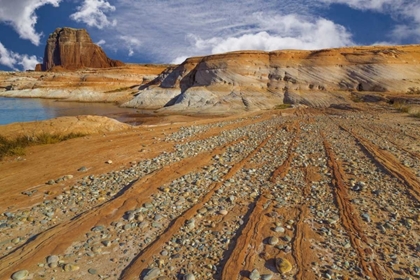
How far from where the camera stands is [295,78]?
47156mm

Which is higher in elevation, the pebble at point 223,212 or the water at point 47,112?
the pebble at point 223,212

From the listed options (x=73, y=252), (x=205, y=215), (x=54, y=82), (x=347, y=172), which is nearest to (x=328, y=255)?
(x=205, y=215)

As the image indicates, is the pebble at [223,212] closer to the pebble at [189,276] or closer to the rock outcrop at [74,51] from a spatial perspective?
the pebble at [189,276]

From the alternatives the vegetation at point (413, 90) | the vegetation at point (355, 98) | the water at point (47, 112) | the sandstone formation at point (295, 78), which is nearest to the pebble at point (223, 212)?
the water at point (47, 112)

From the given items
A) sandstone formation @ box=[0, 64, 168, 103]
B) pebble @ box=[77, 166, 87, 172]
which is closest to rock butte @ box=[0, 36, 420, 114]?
sandstone formation @ box=[0, 64, 168, 103]

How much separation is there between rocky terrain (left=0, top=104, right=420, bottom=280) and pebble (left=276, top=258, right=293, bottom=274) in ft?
0.06

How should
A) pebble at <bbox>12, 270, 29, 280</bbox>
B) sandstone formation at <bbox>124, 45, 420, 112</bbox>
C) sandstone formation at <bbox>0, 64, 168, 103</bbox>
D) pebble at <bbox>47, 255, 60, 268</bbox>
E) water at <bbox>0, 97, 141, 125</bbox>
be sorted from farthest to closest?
sandstone formation at <bbox>0, 64, 168, 103</bbox> < sandstone formation at <bbox>124, 45, 420, 112</bbox> < water at <bbox>0, 97, 141, 125</bbox> < pebble at <bbox>47, 255, 60, 268</bbox> < pebble at <bbox>12, 270, 29, 280</bbox>

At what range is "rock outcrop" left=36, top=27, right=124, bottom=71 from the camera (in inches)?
6747

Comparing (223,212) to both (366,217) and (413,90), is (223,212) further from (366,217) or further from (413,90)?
(413,90)

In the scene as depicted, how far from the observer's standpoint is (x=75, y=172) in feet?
29.2

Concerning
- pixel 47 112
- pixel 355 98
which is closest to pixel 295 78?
pixel 355 98

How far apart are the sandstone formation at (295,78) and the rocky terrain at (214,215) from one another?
107ft

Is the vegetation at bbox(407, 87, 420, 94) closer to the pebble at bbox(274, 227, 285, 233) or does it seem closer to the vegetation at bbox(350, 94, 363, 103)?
the vegetation at bbox(350, 94, 363, 103)

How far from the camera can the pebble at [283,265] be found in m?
4.01
